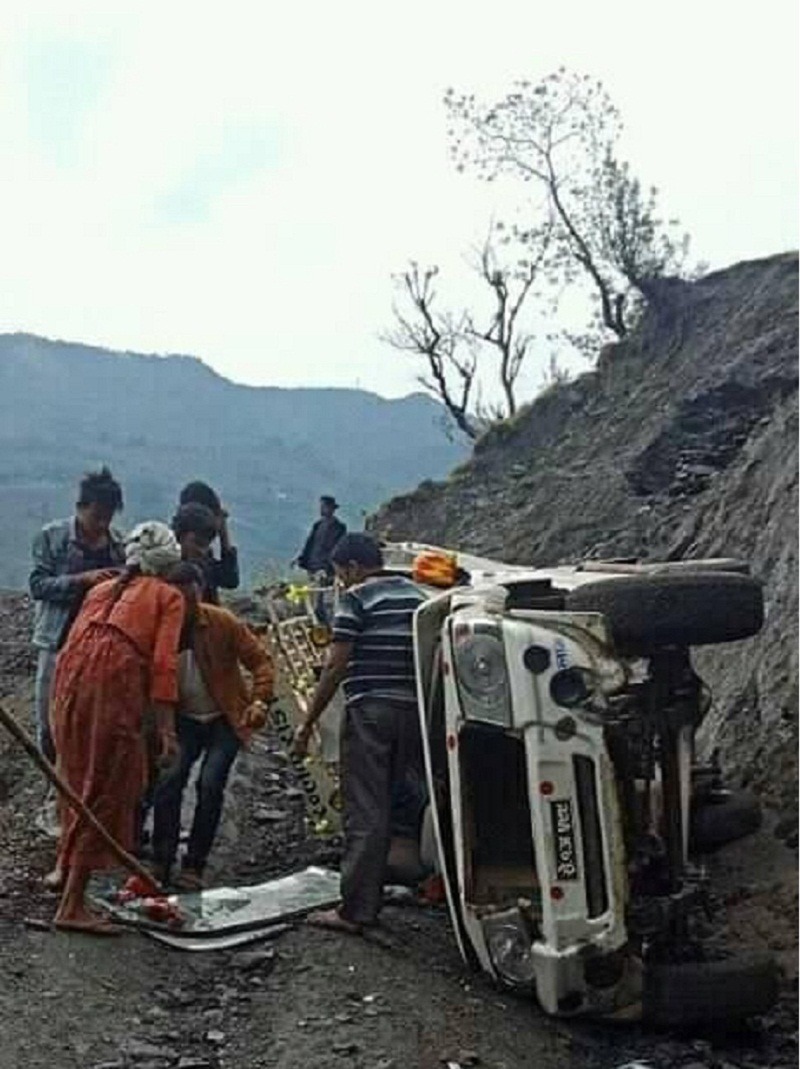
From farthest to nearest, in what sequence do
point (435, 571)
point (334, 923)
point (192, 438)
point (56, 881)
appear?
point (192, 438), point (435, 571), point (56, 881), point (334, 923)

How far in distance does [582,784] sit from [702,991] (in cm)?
77

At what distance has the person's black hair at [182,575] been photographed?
262 inches

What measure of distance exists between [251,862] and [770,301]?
16834 millimetres

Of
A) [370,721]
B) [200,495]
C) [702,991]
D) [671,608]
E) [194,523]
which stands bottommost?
[702,991]

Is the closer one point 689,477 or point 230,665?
point 230,665

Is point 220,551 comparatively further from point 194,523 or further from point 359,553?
point 359,553

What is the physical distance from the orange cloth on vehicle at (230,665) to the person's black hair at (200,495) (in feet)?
3.06

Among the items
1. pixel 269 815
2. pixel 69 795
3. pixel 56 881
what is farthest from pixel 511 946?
pixel 269 815

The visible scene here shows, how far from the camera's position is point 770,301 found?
23.4 m

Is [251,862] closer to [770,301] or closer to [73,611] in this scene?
[73,611]

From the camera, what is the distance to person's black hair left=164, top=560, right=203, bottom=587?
666 centimetres

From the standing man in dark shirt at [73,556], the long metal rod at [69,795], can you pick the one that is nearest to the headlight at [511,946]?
the long metal rod at [69,795]

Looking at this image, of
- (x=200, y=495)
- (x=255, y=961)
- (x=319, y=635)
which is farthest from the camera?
(x=319, y=635)

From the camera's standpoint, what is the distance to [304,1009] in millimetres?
5617
